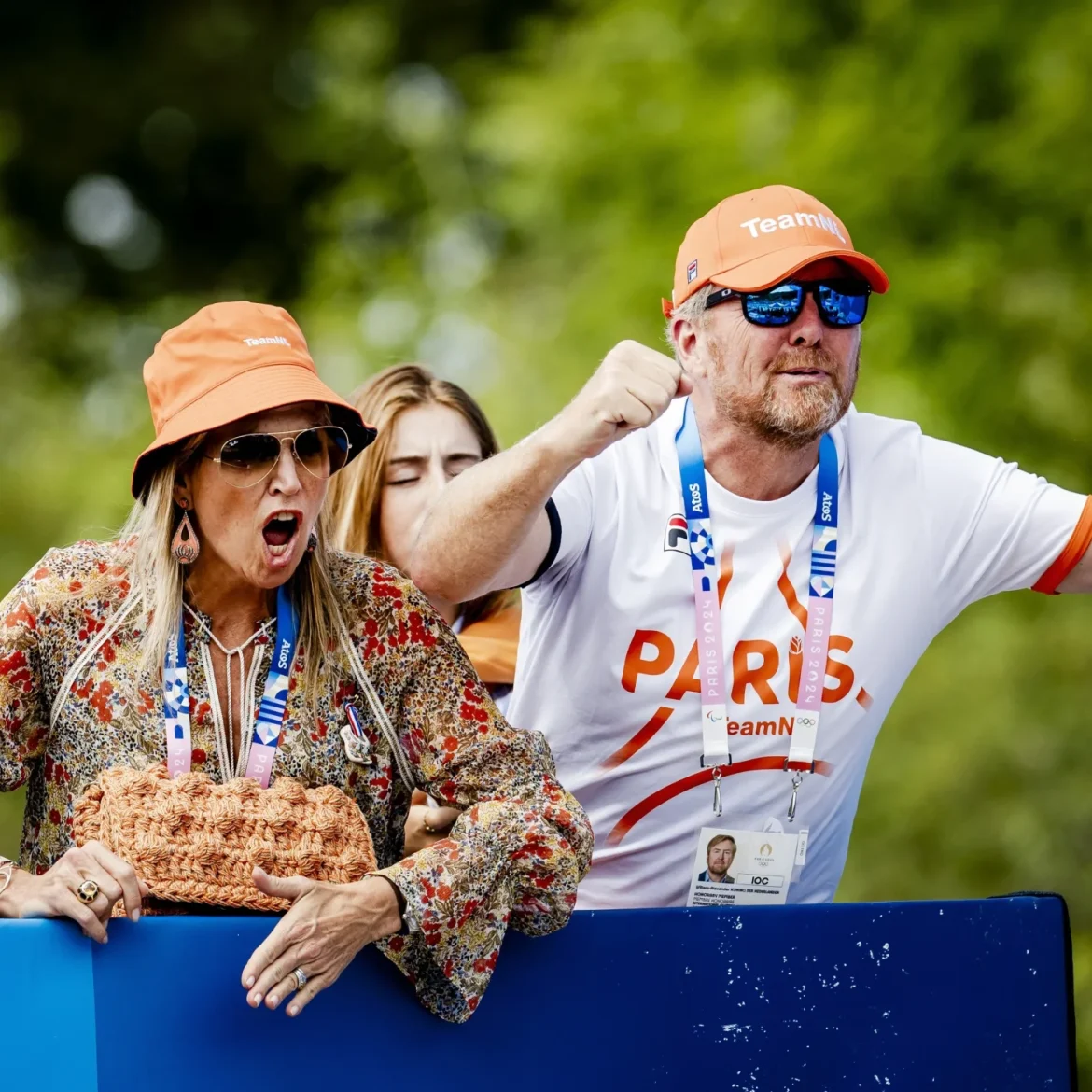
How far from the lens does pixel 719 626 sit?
135 inches

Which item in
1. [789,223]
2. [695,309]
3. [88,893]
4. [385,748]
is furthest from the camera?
[695,309]

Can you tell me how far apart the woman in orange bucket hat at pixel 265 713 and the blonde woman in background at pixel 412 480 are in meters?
1.12

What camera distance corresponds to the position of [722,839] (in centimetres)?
341

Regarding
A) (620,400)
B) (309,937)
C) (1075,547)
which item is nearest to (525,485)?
(620,400)

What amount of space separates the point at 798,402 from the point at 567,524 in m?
0.51

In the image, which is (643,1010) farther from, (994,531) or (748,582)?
(994,531)

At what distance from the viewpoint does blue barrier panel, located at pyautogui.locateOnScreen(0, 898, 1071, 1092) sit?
2.44m

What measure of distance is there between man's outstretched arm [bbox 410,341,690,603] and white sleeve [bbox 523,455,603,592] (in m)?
0.03

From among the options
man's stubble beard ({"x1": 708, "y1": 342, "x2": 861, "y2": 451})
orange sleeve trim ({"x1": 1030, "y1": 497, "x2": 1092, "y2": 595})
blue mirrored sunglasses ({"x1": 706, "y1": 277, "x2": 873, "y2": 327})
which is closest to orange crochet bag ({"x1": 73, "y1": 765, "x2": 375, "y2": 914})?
man's stubble beard ({"x1": 708, "y1": 342, "x2": 861, "y2": 451})

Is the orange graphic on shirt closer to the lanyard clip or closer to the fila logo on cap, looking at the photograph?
the lanyard clip

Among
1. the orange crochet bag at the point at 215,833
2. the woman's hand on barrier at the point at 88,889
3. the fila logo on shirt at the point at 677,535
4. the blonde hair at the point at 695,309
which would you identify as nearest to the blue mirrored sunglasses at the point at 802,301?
the blonde hair at the point at 695,309

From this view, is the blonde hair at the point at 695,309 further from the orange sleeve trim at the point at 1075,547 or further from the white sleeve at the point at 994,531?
the orange sleeve trim at the point at 1075,547

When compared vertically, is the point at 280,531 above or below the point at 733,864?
above

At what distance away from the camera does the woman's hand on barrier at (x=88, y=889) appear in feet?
7.71
